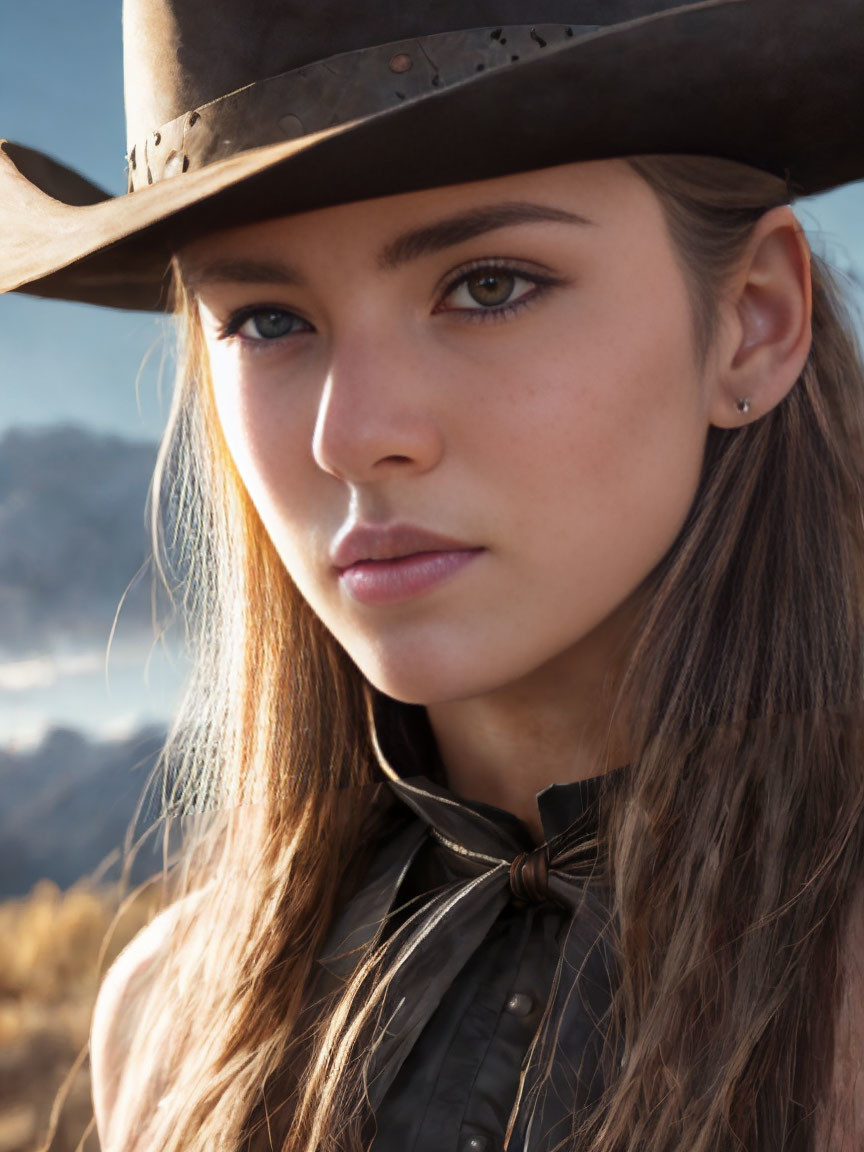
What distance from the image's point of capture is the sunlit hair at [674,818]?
1309 millimetres

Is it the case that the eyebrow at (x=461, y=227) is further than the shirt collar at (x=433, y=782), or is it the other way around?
the shirt collar at (x=433, y=782)

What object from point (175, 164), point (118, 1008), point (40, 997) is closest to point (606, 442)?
point (175, 164)

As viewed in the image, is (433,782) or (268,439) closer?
(268,439)

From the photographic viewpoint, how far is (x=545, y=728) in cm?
160

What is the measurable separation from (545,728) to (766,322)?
21.1 inches

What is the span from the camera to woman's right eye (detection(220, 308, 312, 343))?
150cm

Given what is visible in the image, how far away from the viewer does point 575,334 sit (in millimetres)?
1357

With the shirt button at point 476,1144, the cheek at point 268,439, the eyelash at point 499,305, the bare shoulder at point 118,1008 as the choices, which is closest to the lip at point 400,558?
the cheek at point 268,439

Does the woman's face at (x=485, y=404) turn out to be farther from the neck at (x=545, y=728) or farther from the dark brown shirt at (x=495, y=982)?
the dark brown shirt at (x=495, y=982)

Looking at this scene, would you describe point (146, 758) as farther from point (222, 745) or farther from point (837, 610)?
point (837, 610)

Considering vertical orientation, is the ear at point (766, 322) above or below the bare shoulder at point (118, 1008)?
above

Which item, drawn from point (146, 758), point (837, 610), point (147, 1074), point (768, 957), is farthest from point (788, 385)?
point (147, 1074)

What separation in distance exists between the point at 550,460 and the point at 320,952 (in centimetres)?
72

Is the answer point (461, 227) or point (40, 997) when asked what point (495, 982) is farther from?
point (40, 997)
